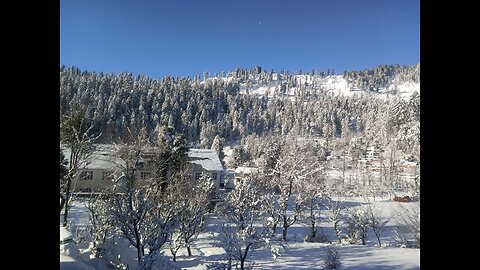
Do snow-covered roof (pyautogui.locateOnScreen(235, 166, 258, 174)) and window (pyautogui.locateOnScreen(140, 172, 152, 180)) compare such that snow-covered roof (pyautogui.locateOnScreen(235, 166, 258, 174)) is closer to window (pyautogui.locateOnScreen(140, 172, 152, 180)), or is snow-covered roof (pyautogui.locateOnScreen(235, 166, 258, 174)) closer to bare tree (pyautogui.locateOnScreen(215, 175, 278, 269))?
bare tree (pyautogui.locateOnScreen(215, 175, 278, 269))

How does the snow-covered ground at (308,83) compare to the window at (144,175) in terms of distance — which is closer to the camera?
the window at (144,175)

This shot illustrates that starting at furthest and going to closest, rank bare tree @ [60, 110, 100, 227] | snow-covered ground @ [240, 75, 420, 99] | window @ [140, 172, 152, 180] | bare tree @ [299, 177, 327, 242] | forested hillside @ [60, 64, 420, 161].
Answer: snow-covered ground @ [240, 75, 420, 99]
bare tree @ [299, 177, 327, 242]
forested hillside @ [60, 64, 420, 161]
window @ [140, 172, 152, 180]
bare tree @ [60, 110, 100, 227]

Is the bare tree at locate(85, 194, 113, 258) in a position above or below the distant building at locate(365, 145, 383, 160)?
below

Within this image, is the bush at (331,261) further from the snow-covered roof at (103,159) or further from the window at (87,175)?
the window at (87,175)

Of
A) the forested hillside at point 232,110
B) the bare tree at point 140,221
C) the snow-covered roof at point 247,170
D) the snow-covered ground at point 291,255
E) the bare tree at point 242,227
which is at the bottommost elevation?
the snow-covered ground at point 291,255

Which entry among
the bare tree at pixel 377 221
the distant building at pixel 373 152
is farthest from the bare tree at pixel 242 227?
the distant building at pixel 373 152

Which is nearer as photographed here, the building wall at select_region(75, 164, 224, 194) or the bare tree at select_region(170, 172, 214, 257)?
the building wall at select_region(75, 164, 224, 194)

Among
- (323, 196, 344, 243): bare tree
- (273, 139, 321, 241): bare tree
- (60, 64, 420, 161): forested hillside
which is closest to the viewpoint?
(60, 64, 420, 161): forested hillside

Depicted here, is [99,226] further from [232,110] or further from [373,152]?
[232,110]

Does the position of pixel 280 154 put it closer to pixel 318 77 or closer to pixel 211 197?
pixel 211 197

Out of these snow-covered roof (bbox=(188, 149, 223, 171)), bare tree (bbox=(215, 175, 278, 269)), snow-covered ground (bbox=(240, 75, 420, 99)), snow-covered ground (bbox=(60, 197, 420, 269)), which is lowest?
snow-covered ground (bbox=(60, 197, 420, 269))

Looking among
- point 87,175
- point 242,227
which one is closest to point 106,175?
point 87,175

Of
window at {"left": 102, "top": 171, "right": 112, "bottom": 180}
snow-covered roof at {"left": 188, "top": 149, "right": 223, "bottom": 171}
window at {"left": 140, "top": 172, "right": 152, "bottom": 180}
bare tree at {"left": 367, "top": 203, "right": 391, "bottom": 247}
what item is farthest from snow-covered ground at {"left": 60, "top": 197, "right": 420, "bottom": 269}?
snow-covered roof at {"left": 188, "top": 149, "right": 223, "bottom": 171}
